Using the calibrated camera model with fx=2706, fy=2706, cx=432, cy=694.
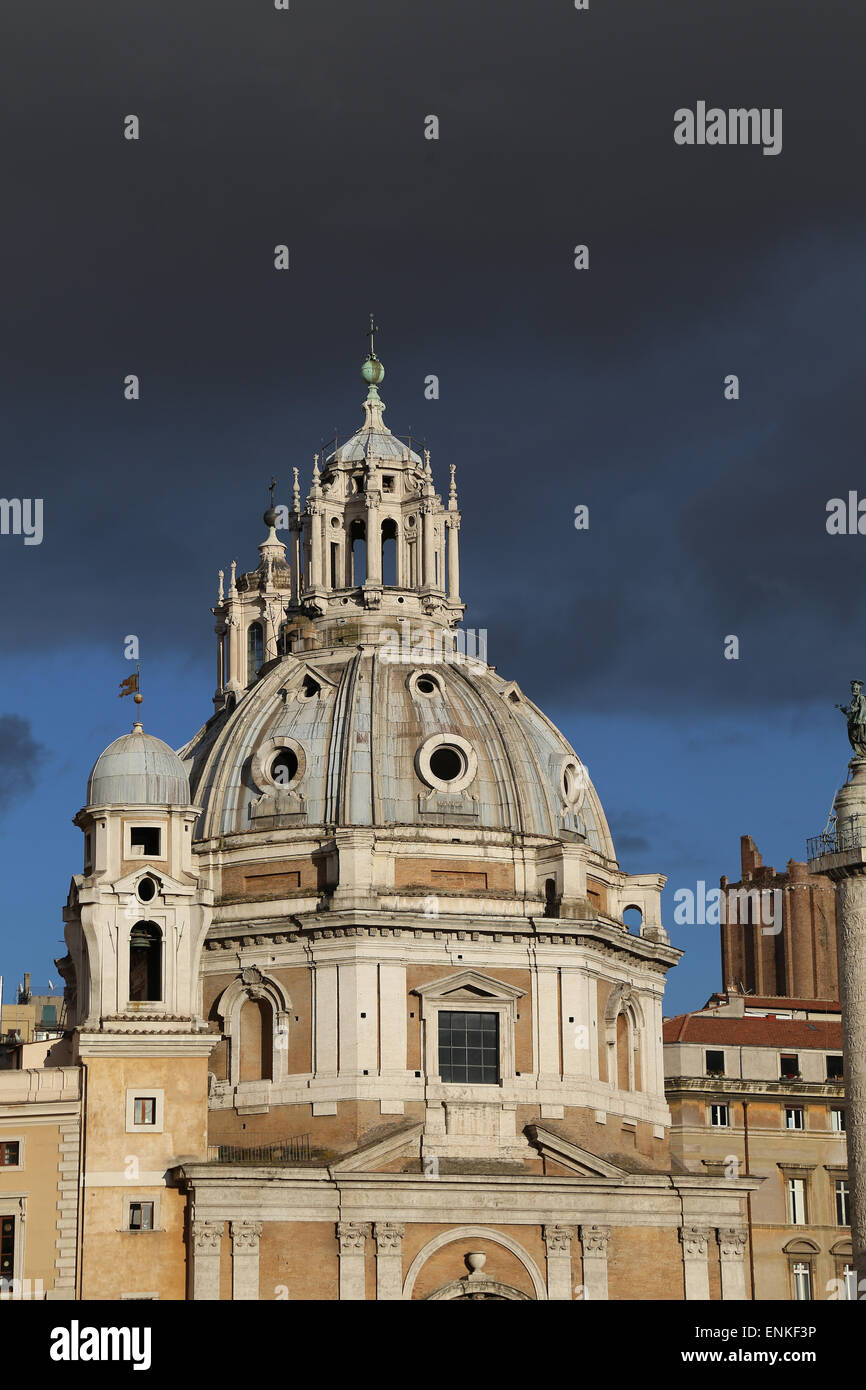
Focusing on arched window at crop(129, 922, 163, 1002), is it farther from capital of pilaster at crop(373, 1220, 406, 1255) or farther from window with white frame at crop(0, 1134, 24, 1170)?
capital of pilaster at crop(373, 1220, 406, 1255)

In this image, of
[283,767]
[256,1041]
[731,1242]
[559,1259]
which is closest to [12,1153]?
[256,1041]

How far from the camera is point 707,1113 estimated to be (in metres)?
95.1

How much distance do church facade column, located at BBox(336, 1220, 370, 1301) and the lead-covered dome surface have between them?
12.8 metres

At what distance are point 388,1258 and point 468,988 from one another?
912cm

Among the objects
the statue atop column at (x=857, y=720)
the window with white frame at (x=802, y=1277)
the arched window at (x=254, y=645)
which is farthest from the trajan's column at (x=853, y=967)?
the arched window at (x=254, y=645)

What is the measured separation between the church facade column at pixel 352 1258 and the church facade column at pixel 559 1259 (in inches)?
204

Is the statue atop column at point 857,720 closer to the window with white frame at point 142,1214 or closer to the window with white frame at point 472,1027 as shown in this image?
the window with white frame at point 472,1027

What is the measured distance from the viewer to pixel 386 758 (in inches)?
3209

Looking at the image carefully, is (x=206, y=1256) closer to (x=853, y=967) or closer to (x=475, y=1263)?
(x=475, y=1263)
